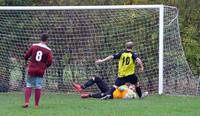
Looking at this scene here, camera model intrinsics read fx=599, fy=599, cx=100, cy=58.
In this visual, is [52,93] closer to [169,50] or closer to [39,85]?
[169,50]

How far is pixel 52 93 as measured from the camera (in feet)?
60.2

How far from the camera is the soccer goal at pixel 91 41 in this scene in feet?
58.7

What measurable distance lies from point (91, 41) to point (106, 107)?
5473 millimetres

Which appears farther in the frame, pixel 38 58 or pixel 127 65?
pixel 127 65

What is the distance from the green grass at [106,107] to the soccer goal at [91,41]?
1.99 metres

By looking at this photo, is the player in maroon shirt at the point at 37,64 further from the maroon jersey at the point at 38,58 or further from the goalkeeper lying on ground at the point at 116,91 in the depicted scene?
the goalkeeper lying on ground at the point at 116,91

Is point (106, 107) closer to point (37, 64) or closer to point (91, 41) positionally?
point (37, 64)

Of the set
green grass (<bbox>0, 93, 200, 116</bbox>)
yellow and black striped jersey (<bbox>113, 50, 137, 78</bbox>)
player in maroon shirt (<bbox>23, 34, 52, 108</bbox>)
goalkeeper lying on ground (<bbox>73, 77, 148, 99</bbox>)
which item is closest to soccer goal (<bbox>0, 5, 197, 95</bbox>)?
goalkeeper lying on ground (<bbox>73, 77, 148, 99</bbox>)

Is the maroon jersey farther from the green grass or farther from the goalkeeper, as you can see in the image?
the goalkeeper

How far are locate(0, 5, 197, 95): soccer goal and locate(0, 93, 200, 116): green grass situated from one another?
199cm

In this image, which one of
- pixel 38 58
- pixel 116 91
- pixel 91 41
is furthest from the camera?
pixel 91 41

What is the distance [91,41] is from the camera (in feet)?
61.1

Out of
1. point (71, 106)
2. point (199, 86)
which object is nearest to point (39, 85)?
point (71, 106)

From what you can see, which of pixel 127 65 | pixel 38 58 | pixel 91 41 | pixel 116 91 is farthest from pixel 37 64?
pixel 91 41
